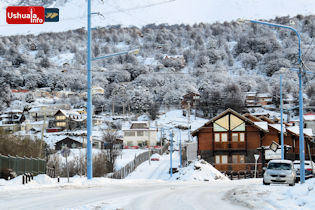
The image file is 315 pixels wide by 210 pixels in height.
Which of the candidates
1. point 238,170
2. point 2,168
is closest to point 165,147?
point 238,170

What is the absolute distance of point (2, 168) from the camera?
2980 centimetres

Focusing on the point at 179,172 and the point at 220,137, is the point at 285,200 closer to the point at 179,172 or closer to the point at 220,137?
the point at 179,172

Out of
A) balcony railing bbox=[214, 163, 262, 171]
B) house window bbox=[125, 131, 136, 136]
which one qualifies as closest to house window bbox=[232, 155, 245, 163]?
balcony railing bbox=[214, 163, 262, 171]

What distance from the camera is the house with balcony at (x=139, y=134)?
123 m

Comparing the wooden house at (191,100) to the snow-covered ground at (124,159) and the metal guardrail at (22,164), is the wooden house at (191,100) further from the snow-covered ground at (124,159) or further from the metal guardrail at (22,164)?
the metal guardrail at (22,164)

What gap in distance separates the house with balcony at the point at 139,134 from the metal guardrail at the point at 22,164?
85137 millimetres

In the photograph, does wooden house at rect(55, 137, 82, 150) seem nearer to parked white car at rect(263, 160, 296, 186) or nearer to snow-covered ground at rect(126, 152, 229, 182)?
snow-covered ground at rect(126, 152, 229, 182)

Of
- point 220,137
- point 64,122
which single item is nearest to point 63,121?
point 64,122

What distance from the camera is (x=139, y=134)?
124 meters

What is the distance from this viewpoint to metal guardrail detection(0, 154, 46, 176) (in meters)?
30.0

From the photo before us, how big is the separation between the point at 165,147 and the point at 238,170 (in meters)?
53.4

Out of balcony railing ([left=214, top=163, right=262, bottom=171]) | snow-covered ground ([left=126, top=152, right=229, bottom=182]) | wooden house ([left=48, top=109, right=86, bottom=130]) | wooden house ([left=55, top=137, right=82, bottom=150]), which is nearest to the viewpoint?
snow-covered ground ([left=126, top=152, right=229, bottom=182])

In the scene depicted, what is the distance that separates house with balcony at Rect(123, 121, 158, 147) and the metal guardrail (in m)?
85.1

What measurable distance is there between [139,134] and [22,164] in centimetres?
9144
